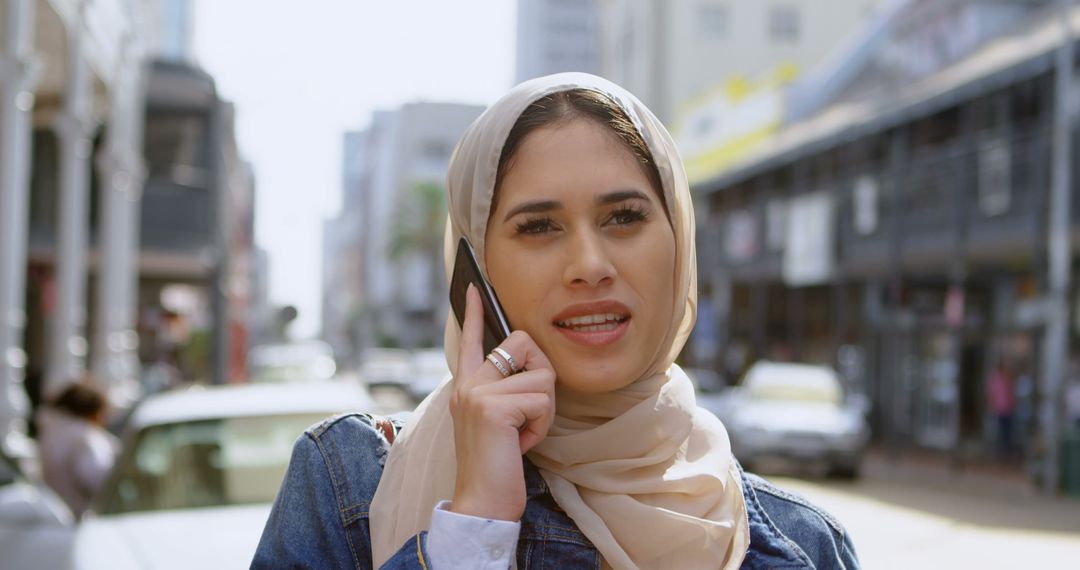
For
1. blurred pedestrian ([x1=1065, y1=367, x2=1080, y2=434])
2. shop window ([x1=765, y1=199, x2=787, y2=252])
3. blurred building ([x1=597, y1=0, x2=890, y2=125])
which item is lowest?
blurred pedestrian ([x1=1065, y1=367, x2=1080, y2=434])

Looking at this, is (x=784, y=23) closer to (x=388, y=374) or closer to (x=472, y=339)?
(x=388, y=374)

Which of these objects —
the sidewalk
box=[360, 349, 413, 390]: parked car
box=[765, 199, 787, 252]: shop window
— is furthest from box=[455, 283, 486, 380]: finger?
box=[360, 349, 413, 390]: parked car

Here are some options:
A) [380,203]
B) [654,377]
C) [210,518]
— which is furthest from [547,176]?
[380,203]

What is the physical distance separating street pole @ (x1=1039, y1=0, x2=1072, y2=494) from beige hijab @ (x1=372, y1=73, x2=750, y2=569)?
16.1 m

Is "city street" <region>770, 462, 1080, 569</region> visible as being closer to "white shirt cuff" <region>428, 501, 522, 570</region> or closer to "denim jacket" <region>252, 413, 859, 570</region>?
"denim jacket" <region>252, 413, 859, 570</region>

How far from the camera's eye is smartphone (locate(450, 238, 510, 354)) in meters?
1.83

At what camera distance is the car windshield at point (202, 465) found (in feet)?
18.0

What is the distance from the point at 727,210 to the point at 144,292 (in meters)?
17.3

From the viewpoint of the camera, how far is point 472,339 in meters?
1.82

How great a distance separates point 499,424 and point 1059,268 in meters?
16.5

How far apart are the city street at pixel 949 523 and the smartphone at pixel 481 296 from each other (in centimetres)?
843

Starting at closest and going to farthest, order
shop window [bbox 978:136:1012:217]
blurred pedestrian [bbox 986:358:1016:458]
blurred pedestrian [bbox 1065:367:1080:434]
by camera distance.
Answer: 1. blurred pedestrian [bbox 1065:367:1080:434]
2. shop window [bbox 978:136:1012:217]
3. blurred pedestrian [bbox 986:358:1016:458]

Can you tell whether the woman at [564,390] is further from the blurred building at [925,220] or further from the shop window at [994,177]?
the shop window at [994,177]

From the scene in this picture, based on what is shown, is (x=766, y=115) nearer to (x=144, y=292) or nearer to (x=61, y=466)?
(x=144, y=292)
